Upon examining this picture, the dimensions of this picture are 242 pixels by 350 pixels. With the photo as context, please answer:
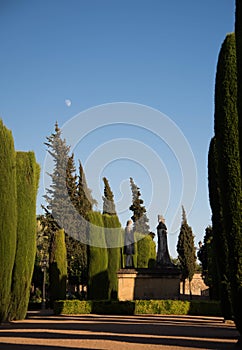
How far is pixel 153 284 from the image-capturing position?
25969 mm

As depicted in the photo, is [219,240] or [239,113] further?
[219,240]

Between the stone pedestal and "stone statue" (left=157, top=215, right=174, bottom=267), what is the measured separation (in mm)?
1295

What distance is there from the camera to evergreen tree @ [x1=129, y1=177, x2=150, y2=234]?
54.6 m

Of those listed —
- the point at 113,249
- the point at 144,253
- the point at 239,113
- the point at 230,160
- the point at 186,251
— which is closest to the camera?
the point at 239,113

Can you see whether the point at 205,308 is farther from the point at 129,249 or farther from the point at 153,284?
the point at 129,249

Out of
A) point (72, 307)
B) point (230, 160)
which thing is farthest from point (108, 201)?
point (230, 160)

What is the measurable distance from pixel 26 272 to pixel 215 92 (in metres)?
11.8

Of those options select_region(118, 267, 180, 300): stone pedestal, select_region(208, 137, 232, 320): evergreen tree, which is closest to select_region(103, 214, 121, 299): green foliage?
select_region(118, 267, 180, 300): stone pedestal

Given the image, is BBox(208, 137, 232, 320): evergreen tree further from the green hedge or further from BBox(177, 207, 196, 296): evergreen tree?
BBox(177, 207, 196, 296): evergreen tree

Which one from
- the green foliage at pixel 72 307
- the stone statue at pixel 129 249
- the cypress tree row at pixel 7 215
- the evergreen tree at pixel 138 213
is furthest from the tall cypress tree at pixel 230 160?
the evergreen tree at pixel 138 213

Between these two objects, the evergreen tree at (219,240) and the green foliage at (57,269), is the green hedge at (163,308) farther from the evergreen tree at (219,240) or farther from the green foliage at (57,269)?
the green foliage at (57,269)

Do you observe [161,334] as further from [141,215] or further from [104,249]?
[141,215]

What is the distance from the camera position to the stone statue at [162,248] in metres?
27.9

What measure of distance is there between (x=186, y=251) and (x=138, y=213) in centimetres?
717
